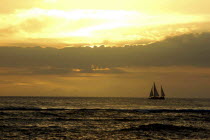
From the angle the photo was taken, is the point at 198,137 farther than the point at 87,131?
No

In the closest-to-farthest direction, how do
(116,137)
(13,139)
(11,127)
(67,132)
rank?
(13,139)
(116,137)
(67,132)
(11,127)

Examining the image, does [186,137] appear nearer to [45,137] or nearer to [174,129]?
[174,129]

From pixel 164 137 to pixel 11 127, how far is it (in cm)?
2853

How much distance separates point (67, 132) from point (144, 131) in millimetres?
13578

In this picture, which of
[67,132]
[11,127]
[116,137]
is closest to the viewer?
[116,137]

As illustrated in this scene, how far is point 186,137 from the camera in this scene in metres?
48.8

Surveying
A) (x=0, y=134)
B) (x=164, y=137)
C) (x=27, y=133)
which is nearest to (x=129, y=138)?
(x=164, y=137)

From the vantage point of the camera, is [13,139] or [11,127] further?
[11,127]

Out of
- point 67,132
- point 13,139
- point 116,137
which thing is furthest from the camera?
point 67,132

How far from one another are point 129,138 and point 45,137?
1275 centimetres

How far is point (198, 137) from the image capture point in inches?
1918

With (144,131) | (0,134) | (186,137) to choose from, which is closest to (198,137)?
(186,137)

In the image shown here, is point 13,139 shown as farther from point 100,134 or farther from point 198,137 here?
point 198,137

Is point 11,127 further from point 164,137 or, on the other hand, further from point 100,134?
point 164,137
